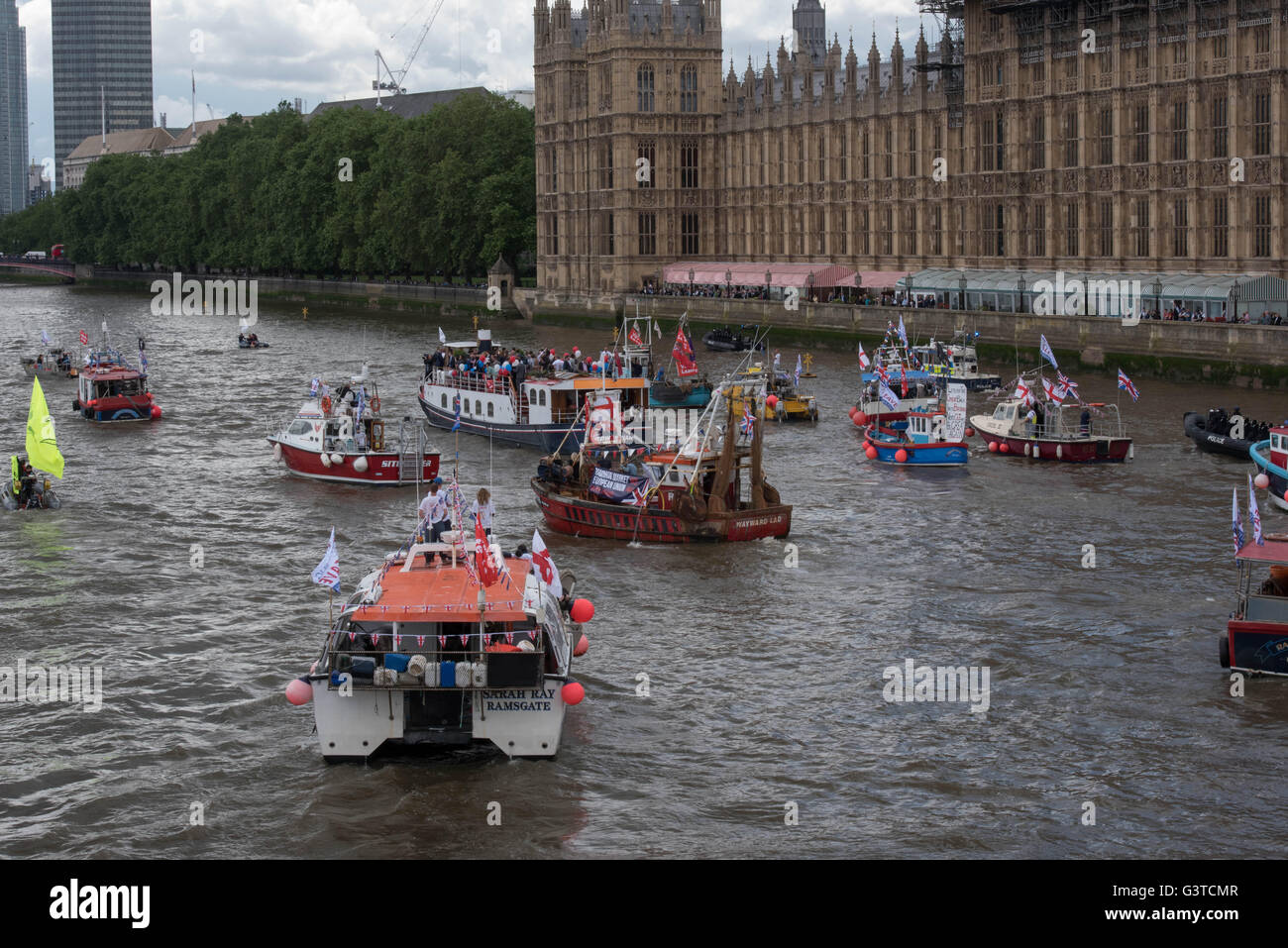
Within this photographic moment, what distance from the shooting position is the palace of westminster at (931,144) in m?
79.2

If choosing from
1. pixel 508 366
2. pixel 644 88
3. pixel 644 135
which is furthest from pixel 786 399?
pixel 644 88

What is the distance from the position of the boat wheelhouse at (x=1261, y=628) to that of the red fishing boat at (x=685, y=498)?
13846mm

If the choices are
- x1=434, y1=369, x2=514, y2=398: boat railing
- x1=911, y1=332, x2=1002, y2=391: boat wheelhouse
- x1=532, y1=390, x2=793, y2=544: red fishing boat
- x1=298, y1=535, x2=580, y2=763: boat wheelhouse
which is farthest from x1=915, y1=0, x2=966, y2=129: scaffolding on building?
x1=298, y1=535, x2=580, y2=763: boat wheelhouse

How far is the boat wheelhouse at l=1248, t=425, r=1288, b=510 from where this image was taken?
148ft

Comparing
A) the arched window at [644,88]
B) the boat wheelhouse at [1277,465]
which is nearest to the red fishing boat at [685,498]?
the boat wheelhouse at [1277,465]

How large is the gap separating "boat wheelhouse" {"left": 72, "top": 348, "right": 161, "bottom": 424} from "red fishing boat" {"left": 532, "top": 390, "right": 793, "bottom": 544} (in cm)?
2943

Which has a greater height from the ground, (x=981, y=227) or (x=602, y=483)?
(x=981, y=227)

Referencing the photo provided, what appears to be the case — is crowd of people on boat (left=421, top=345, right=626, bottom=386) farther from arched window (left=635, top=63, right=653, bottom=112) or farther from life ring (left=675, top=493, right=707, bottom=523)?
arched window (left=635, top=63, right=653, bottom=112)

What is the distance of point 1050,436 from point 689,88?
7263 cm
